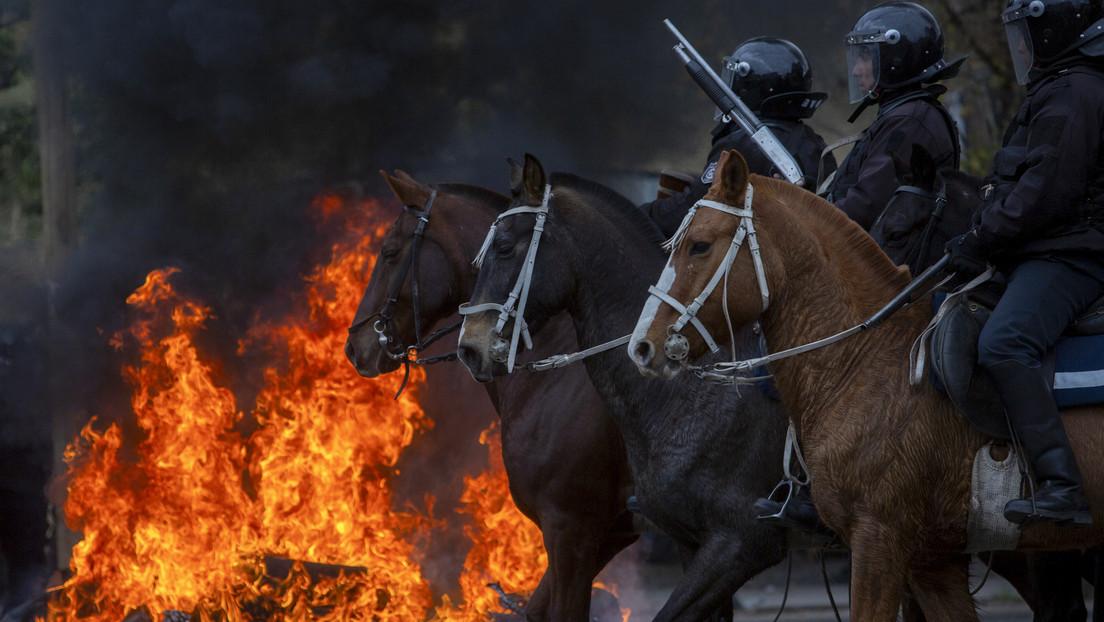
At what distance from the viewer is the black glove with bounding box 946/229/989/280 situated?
15.9ft

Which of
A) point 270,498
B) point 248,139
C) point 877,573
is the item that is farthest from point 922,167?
point 248,139

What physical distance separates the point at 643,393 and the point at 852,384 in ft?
4.00

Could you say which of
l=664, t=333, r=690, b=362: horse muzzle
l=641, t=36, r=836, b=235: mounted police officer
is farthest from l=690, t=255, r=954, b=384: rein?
l=641, t=36, r=836, b=235: mounted police officer

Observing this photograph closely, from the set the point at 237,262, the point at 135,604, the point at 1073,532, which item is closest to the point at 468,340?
the point at 1073,532

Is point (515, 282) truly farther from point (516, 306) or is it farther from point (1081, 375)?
point (1081, 375)

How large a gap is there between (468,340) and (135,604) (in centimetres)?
366

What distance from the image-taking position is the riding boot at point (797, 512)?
537 cm

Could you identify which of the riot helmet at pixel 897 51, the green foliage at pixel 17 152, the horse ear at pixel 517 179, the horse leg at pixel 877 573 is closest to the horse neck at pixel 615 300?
the horse ear at pixel 517 179

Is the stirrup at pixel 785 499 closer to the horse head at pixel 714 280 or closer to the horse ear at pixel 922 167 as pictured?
the horse head at pixel 714 280

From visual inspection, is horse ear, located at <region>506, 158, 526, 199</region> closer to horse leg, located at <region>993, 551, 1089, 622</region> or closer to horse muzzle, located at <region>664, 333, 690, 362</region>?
horse muzzle, located at <region>664, 333, 690, 362</region>

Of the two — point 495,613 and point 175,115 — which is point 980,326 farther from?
point 175,115

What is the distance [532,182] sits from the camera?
20.0 feet

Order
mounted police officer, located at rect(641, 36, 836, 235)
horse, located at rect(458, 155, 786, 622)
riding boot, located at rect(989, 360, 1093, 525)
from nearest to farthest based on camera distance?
riding boot, located at rect(989, 360, 1093, 525) → horse, located at rect(458, 155, 786, 622) → mounted police officer, located at rect(641, 36, 836, 235)

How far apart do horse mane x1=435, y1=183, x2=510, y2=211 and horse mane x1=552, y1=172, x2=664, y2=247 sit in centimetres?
93
